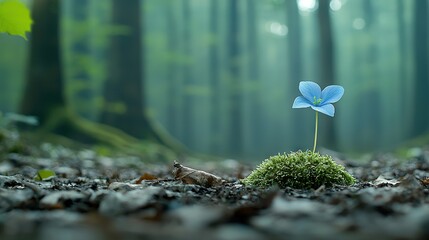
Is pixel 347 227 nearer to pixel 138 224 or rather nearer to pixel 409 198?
pixel 138 224

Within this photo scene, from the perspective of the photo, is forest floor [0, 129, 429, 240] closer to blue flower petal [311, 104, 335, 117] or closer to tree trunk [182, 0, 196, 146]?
blue flower petal [311, 104, 335, 117]

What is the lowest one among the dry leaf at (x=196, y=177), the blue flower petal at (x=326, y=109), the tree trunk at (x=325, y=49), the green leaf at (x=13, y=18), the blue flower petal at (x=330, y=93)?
the dry leaf at (x=196, y=177)

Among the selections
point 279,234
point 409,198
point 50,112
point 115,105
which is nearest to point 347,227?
point 279,234

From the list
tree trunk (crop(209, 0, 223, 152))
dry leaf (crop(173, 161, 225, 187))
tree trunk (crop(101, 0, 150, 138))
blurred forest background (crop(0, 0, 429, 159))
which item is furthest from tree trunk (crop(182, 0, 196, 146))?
dry leaf (crop(173, 161, 225, 187))

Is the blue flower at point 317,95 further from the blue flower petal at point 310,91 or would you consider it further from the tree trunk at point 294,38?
the tree trunk at point 294,38

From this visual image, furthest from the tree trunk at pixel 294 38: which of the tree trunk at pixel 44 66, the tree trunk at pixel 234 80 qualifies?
the tree trunk at pixel 44 66

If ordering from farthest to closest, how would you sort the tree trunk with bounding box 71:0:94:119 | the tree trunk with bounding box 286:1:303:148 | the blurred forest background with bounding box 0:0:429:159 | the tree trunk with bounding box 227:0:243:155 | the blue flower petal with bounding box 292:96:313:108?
the tree trunk with bounding box 286:1:303:148, the tree trunk with bounding box 227:0:243:155, the tree trunk with bounding box 71:0:94:119, the blurred forest background with bounding box 0:0:429:159, the blue flower petal with bounding box 292:96:313:108

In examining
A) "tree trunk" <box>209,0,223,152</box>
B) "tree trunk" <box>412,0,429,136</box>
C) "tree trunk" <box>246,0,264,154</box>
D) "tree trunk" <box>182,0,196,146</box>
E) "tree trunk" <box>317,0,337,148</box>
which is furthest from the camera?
"tree trunk" <box>182,0,196,146</box>
